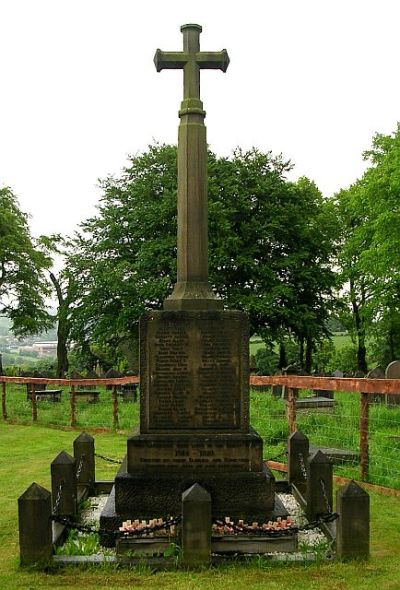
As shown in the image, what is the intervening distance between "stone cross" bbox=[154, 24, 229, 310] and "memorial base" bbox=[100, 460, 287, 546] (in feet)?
6.36

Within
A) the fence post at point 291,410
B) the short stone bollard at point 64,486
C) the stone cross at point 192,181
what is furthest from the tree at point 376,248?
the short stone bollard at point 64,486

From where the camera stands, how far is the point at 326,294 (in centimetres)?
3072

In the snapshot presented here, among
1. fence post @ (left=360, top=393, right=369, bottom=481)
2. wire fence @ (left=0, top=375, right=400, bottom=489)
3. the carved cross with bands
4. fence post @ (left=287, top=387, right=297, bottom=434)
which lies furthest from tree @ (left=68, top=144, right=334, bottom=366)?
the carved cross with bands

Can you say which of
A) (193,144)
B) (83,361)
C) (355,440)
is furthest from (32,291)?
(193,144)

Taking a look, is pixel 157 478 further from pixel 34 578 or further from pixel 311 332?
pixel 311 332

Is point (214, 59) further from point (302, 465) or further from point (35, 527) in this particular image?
point (35, 527)

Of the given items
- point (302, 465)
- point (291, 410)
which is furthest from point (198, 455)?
point (291, 410)

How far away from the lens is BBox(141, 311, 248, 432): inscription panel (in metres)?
7.27

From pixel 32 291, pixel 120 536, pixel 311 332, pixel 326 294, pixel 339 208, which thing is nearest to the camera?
pixel 120 536

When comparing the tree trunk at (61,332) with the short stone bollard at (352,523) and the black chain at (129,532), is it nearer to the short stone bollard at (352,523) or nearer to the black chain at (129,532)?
the black chain at (129,532)

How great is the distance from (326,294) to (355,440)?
745 inches

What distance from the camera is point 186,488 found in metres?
6.98

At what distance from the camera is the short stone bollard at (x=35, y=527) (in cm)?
598

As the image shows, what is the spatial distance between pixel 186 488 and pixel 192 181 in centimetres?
354
